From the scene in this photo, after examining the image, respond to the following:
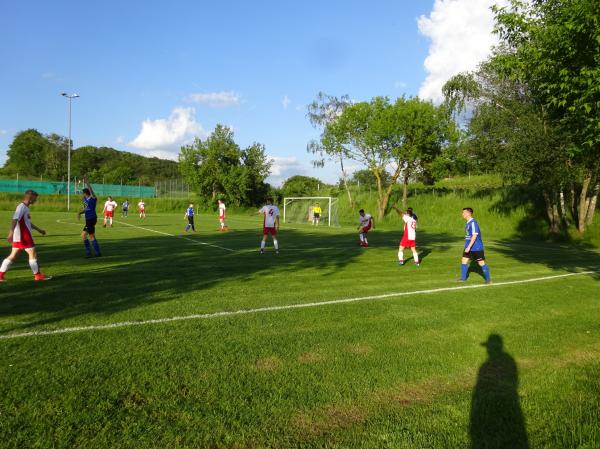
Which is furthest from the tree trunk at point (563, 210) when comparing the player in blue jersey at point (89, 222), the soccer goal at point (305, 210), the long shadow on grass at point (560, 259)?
the player in blue jersey at point (89, 222)

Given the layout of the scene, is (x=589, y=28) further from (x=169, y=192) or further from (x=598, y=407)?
(x=169, y=192)

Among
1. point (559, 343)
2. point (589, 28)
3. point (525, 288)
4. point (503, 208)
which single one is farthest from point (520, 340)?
point (503, 208)

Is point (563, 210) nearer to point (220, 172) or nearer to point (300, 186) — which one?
point (220, 172)

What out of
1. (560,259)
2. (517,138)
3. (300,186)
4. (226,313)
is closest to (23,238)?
(226,313)

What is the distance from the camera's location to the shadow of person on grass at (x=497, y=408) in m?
3.39

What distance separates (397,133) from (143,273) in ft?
105

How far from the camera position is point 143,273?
1048cm

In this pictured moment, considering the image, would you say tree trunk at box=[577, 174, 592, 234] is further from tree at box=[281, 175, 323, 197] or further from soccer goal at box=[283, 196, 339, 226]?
tree at box=[281, 175, 323, 197]

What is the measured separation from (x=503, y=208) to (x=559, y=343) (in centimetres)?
2739

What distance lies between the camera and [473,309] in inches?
302

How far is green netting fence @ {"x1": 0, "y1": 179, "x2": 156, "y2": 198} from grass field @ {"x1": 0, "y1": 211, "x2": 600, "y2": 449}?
59832 mm

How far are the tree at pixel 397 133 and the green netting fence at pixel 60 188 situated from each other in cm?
4235

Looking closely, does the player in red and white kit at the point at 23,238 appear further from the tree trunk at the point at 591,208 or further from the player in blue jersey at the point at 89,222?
the tree trunk at the point at 591,208

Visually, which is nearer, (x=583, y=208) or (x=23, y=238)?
(x=23, y=238)
